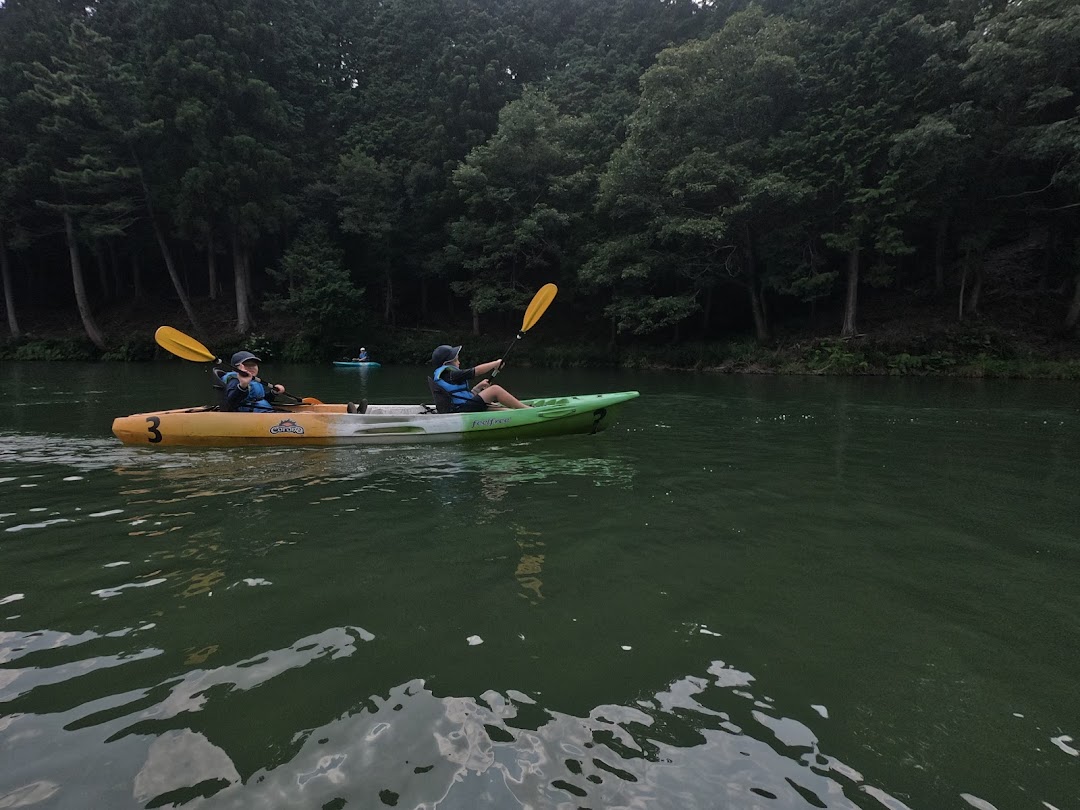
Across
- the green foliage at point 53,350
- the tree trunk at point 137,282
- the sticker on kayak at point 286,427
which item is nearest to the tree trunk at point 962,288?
the sticker on kayak at point 286,427

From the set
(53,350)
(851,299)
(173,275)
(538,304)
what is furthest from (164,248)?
(851,299)

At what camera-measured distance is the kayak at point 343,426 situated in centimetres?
752

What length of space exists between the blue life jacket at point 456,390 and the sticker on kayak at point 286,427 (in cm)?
179

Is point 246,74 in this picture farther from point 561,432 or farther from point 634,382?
point 561,432

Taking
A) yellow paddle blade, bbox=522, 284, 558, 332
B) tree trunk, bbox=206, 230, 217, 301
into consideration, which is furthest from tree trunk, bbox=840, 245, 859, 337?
tree trunk, bbox=206, 230, 217, 301

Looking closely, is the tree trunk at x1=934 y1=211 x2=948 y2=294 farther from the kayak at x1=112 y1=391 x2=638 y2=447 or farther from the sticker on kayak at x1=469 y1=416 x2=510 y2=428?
the sticker on kayak at x1=469 y1=416 x2=510 y2=428

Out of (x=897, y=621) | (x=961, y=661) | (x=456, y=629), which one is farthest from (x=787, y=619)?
(x=456, y=629)

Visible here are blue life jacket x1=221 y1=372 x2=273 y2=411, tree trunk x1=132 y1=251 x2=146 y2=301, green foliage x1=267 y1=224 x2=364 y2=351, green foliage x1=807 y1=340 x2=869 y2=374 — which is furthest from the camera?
tree trunk x1=132 y1=251 x2=146 y2=301

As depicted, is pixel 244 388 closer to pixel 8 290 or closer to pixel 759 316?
pixel 759 316

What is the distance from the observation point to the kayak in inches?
296

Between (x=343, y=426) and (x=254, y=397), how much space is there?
1461 mm

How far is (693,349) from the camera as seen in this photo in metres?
21.7

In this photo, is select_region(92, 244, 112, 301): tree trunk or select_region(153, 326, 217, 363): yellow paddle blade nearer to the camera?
select_region(153, 326, 217, 363): yellow paddle blade

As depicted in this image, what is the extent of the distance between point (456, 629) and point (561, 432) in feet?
17.1
